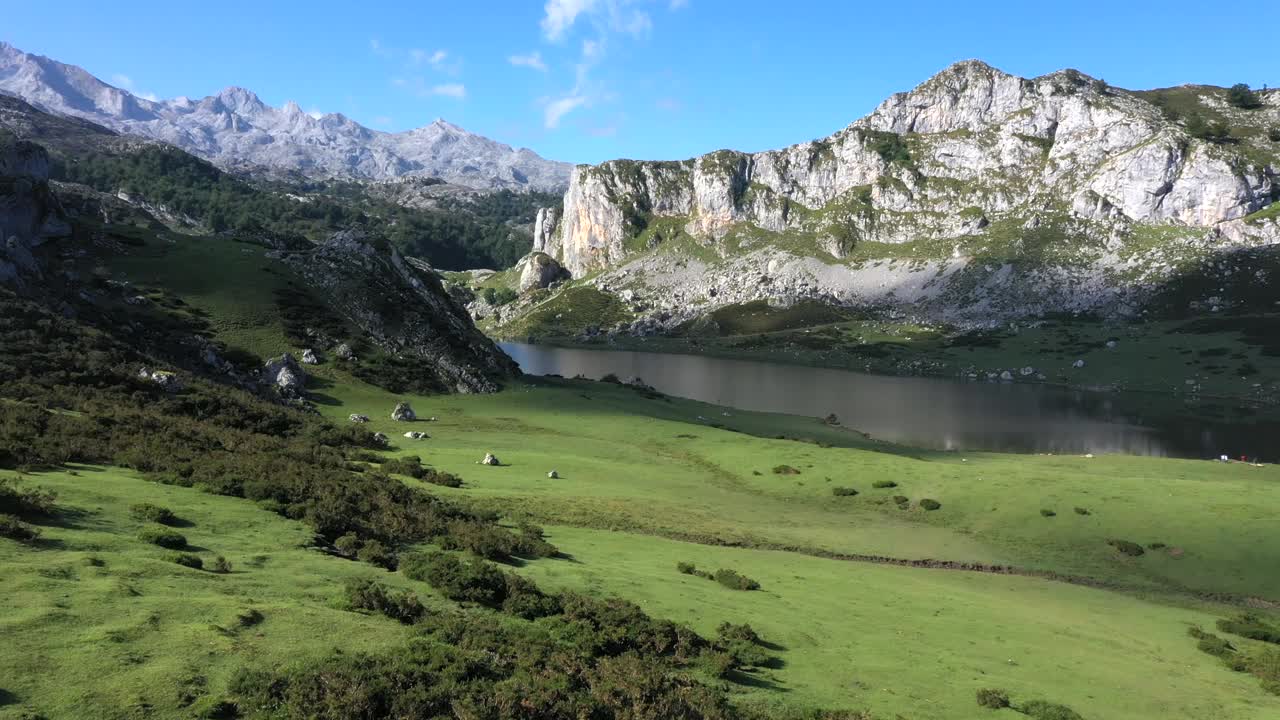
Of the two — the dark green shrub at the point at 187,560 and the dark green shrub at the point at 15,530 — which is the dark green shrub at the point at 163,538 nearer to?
the dark green shrub at the point at 187,560

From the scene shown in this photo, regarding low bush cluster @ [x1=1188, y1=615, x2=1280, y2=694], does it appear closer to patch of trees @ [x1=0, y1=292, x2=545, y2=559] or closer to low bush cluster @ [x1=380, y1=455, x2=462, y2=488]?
patch of trees @ [x1=0, y1=292, x2=545, y2=559]

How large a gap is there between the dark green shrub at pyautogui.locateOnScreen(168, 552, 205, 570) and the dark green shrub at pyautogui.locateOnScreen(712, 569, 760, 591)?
1793 cm

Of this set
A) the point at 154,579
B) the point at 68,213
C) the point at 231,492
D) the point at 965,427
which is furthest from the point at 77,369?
the point at 965,427

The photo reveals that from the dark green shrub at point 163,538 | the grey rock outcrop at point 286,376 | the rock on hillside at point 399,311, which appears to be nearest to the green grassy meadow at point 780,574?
the dark green shrub at point 163,538

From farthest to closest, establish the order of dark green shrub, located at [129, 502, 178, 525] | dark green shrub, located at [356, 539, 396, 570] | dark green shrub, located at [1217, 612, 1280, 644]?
dark green shrub, located at [1217, 612, 1280, 644] → dark green shrub, located at [356, 539, 396, 570] → dark green shrub, located at [129, 502, 178, 525]

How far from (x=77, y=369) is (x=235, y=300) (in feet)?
163

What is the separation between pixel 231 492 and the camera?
2672 cm

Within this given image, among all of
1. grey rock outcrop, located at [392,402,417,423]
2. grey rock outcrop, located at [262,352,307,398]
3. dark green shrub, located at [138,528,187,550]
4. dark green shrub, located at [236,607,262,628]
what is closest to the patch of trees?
dark green shrub, located at [138,528,187,550]

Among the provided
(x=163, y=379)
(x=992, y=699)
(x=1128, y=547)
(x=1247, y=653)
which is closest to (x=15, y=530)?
(x=992, y=699)

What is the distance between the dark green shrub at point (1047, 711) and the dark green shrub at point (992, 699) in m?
0.44

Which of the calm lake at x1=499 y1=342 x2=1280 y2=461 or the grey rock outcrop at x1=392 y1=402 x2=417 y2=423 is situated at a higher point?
the calm lake at x1=499 y1=342 x2=1280 y2=461

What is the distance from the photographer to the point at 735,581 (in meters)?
28.1

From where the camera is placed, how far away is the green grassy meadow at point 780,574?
47.6 ft

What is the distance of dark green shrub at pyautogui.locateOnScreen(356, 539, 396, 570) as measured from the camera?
74.7 feet
